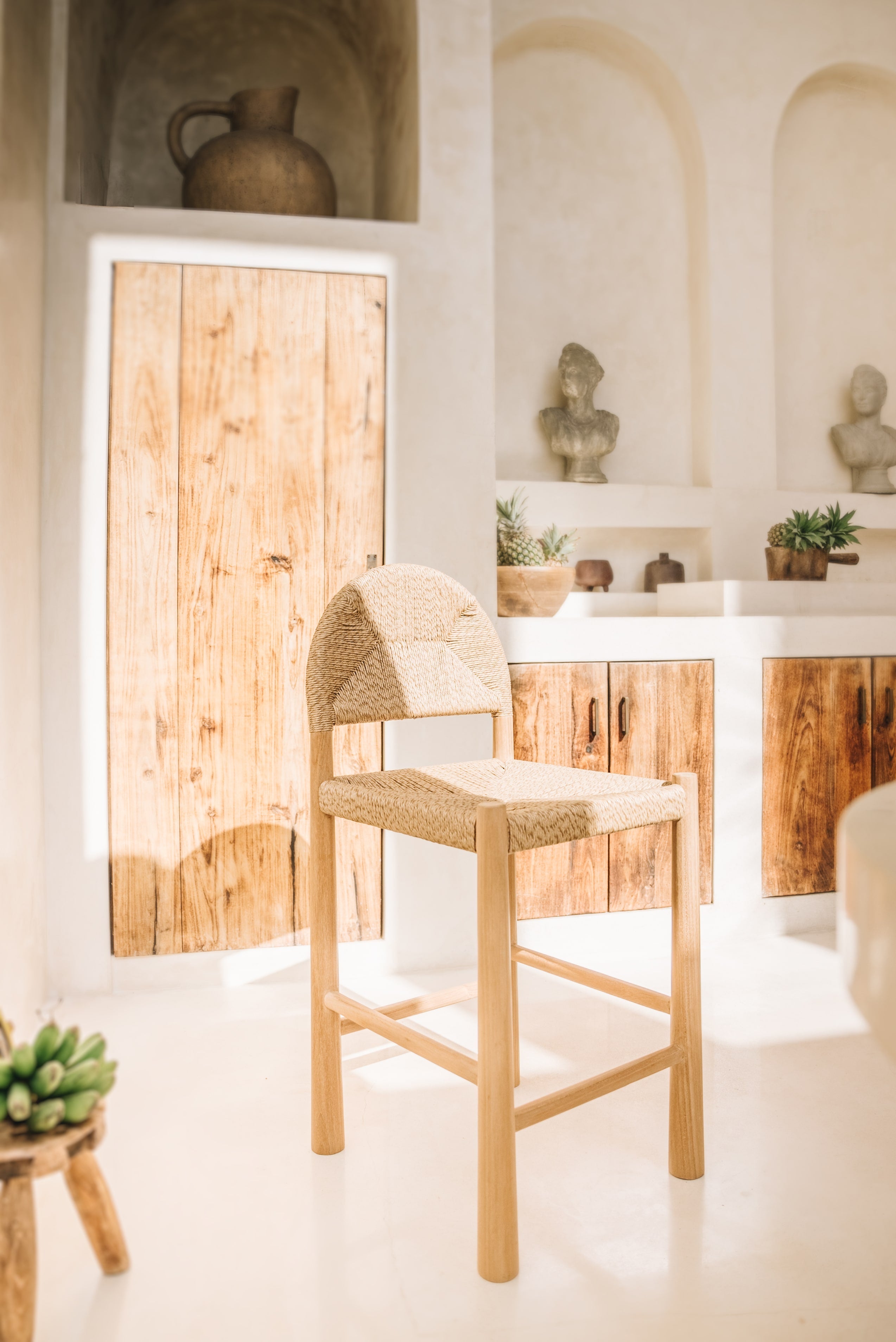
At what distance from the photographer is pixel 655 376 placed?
117 inches

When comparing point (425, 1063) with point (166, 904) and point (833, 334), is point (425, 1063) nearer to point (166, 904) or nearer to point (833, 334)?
point (166, 904)

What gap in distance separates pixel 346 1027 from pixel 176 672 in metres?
0.93

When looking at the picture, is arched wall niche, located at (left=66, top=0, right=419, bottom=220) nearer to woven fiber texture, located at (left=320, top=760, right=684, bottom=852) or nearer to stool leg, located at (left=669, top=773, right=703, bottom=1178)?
woven fiber texture, located at (left=320, top=760, right=684, bottom=852)

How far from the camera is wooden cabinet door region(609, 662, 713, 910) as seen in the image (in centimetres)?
224

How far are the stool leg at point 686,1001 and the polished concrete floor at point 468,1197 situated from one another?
0.06m

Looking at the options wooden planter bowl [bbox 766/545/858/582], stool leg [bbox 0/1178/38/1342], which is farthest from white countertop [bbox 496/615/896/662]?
stool leg [bbox 0/1178/38/1342]

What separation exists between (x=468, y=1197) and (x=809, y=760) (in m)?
1.54

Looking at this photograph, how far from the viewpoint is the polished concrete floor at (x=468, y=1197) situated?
1.01 m

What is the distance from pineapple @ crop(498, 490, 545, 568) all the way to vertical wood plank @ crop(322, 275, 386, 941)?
421mm

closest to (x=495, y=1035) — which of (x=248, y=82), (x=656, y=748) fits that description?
(x=656, y=748)

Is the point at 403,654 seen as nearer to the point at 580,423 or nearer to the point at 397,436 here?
the point at 397,436

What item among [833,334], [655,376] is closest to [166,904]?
[655,376]

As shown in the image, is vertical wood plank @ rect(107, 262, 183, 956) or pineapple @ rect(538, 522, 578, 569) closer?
vertical wood plank @ rect(107, 262, 183, 956)

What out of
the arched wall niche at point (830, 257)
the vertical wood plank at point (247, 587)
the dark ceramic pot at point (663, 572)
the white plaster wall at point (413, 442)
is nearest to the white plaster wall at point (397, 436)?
the white plaster wall at point (413, 442)
